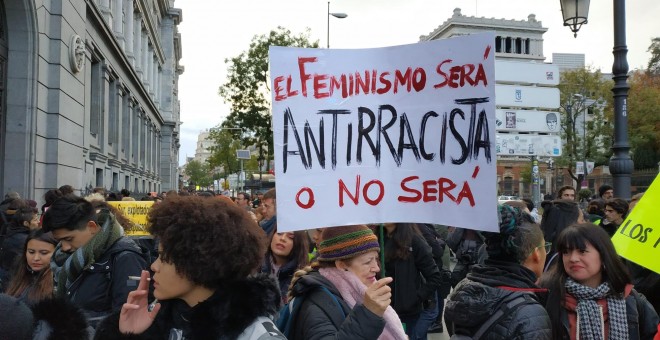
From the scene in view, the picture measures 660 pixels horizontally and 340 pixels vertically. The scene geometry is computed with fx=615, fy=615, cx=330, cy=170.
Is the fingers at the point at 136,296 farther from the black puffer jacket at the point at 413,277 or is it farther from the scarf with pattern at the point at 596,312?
the black puffer jacket at the point at 413,277

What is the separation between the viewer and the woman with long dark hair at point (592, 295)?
9.73ft

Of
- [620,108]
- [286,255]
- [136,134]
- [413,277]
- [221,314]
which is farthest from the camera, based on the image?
[136,134]

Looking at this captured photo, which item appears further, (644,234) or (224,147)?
(224,147)

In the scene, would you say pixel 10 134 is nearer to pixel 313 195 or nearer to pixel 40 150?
pixel 40 150

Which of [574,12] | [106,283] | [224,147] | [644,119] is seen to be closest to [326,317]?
[106,283]

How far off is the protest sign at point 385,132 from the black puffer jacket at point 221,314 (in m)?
0.89

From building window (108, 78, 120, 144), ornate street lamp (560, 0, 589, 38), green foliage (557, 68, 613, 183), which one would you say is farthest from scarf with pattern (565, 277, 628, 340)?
green foliage (557, 68, 613, 183)

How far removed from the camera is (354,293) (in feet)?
9.91

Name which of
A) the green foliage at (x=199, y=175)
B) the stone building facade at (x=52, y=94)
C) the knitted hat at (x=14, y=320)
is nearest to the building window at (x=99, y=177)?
the stone building facade at (x=52, y=94)

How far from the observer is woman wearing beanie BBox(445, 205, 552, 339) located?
2740 millimetres

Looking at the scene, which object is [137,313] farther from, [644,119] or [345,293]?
[644,119]

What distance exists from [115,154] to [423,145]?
23.2m

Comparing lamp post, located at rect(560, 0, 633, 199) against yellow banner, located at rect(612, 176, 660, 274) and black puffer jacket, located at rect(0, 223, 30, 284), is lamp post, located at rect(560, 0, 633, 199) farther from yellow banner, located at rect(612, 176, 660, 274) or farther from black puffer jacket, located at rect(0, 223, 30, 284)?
black puffer jacket, located at rect(0, 223, 30, 284)

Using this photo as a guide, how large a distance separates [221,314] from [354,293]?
3.26 feet
